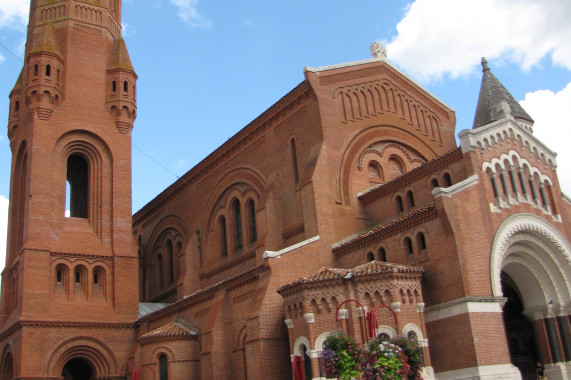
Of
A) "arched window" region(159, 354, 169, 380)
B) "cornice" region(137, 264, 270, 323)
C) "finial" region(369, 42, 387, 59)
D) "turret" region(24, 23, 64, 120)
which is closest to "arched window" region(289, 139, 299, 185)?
"cornice" region(137, 264, 270, 323)

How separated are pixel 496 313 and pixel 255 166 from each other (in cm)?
1482

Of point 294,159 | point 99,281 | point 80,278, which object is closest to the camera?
point 294,159

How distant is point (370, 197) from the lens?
26.0 meters

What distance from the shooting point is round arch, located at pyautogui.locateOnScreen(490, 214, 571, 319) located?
73.6 ft

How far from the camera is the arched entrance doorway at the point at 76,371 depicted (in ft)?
105

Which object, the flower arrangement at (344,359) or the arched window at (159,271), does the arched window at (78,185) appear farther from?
the flower arrangement at (344,359)

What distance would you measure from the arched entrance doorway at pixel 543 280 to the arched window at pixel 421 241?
2745 millimetres

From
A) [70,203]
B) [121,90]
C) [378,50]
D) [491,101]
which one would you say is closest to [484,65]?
[491,101]

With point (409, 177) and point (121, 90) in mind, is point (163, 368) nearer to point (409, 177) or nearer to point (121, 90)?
point (409, 177)

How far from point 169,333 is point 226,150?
1099 centimetres

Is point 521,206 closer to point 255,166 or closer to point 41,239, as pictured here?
point 255,166

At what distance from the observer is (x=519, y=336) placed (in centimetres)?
2548

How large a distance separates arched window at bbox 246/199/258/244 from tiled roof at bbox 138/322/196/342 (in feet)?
19.2

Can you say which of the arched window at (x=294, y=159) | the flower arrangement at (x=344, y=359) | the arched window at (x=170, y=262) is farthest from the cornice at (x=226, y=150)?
the flower arrangement at (x=344, y=359)
